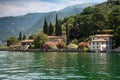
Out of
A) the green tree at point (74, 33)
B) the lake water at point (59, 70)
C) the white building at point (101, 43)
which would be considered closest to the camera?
the lake water at point (59, 70)

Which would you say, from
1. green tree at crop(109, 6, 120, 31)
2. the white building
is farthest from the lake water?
green tree at crop(109, 6, 120, 31)

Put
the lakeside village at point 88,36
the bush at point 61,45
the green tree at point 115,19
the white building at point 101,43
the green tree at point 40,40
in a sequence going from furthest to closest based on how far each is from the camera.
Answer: the green tree at point 40,40 → the bush at point 61,45 → the green tree at point 115,19 → the lakeside village at point 88,36 → the white building at point 101,43

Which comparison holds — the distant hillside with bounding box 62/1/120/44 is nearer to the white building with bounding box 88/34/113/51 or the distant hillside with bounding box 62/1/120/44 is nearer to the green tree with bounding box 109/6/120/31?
the green tree with bounding box 109/6/120/31

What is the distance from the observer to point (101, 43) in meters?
117

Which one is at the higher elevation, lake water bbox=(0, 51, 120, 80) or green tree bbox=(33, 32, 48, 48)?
green tree bbox=(33, 32, 48, 48)

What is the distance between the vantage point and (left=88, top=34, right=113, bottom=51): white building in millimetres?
115188

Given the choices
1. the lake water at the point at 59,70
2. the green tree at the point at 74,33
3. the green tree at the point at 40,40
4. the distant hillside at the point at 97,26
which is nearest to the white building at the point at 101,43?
the distant hillside at the point at 97,26

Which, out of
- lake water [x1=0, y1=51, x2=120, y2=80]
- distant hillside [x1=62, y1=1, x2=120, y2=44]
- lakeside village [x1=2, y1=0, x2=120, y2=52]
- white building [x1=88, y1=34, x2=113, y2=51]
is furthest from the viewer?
distant hillside [x1=62, y1=1, x2=120, y2=44]

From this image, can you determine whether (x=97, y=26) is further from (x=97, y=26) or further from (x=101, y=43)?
(x=101, y=43)

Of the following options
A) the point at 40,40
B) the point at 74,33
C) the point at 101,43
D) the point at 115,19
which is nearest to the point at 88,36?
the point at 74,33

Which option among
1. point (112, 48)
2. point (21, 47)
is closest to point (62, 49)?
point (112, 48)

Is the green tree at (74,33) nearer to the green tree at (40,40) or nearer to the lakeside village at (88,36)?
the lakeside village at (88,36)

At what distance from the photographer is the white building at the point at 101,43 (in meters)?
115

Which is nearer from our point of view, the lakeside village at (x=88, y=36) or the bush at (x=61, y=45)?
the lakeside village at (x=88, y=36)
